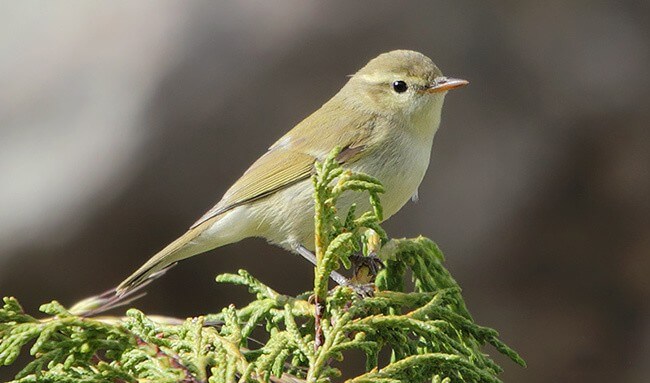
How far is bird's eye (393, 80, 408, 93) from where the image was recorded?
356 cm

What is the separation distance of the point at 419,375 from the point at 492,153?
405 centimetres

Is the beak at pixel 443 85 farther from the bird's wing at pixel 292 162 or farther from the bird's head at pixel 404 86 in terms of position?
the bird's wing at pixel 292 162

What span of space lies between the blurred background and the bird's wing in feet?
6.44

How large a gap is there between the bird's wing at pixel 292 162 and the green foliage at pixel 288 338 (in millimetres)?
1188

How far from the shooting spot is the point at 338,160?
10.9 feet

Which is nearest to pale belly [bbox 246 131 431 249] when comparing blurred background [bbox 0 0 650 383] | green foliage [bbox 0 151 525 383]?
green foliage [bbox 0 151 525 383]

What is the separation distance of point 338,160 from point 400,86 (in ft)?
1.54

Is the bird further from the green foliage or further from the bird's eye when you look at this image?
the green foliage

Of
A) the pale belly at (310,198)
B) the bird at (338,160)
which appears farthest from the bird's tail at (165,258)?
the pale belly at (310,198)

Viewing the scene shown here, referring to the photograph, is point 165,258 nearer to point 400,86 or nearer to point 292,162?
point 292,162

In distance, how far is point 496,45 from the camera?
5949 millimetres

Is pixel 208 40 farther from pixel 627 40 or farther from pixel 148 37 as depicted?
pixel 627 40

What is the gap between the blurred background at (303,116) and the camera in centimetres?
550

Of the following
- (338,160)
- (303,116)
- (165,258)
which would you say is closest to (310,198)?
(338,160)
